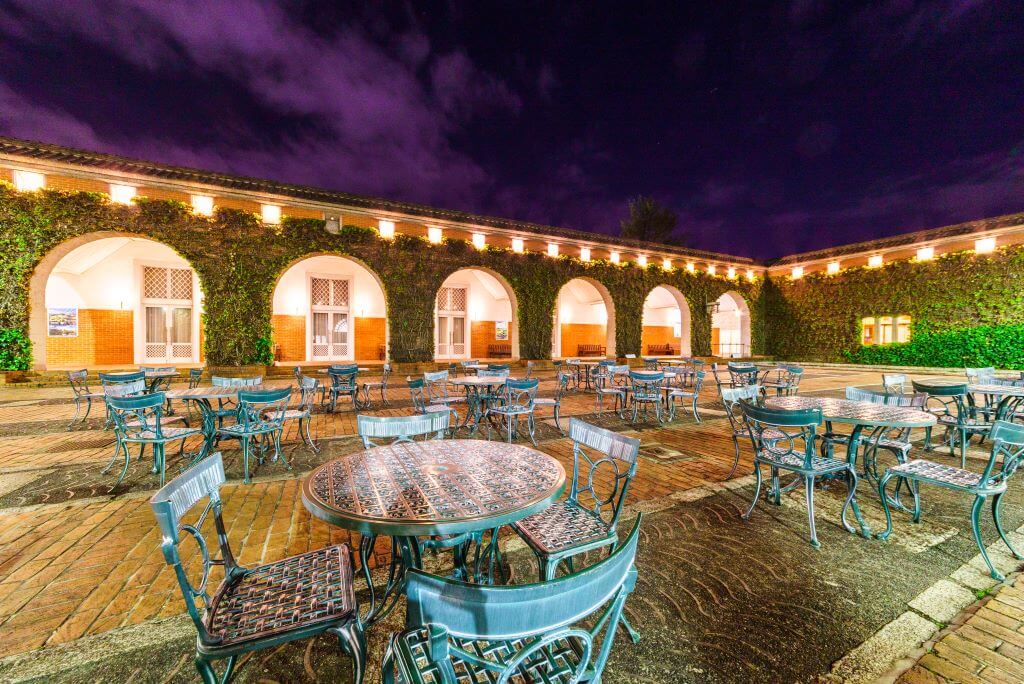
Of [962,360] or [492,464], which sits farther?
[962,360]

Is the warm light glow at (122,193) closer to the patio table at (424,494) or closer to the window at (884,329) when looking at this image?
the patio table at (424,494)

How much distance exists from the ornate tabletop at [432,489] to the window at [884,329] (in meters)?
20.9

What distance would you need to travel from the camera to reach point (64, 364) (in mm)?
12391

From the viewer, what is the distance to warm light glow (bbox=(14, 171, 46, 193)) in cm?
916

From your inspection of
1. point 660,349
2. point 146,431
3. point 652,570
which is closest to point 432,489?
point 652,570

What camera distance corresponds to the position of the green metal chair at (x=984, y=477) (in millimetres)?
2475

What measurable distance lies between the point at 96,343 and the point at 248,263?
6589 millimetres

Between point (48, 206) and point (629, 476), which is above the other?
point (48, 206)

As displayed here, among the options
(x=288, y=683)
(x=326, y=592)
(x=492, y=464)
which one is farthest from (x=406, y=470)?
(x=288, y=683)

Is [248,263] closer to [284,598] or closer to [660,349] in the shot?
[284,598]

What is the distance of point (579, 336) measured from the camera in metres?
20.4

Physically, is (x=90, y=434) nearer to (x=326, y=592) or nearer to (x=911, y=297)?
(x=326, y=592)

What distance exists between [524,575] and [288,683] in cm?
122

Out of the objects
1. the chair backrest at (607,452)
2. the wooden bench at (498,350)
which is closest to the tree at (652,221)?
the wooden bench at (498,350)
